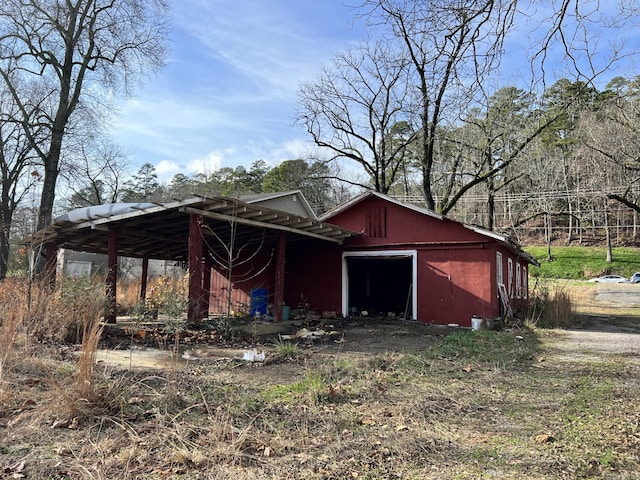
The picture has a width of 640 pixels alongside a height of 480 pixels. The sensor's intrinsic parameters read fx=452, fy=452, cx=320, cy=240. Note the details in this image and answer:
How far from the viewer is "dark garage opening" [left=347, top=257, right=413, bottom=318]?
18.0 m

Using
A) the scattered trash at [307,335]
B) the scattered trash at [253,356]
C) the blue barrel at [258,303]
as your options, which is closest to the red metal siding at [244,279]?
the blue barrel at [258,303]

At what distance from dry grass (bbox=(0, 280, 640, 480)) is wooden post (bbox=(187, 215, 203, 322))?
9.70 ft

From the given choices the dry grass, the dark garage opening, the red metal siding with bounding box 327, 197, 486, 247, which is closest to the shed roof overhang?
the red metal siding with bounding box 327, 197, 486, 247

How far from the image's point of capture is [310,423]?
4.00m

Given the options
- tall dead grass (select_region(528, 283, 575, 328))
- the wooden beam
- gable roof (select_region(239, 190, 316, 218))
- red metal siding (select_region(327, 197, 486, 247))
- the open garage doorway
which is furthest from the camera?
gable roof (select_region(239, 190, 316, 218))

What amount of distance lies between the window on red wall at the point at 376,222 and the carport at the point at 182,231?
0.85 m

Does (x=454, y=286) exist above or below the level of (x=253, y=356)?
above

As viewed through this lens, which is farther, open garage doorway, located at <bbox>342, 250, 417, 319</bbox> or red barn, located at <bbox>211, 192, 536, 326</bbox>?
open garage doorway, located at <bbox>342, 250, 417, 319</bbox>

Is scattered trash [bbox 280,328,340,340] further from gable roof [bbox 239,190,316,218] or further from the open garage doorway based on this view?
gable roof [bbox 239,190,316,218]

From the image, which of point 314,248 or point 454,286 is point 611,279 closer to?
point 454,286

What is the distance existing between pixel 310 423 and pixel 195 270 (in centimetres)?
557

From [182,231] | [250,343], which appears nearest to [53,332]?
[250,343]

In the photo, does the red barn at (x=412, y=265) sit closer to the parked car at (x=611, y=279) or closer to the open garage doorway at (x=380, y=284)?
the open garage doorway at (x=380, y=284)

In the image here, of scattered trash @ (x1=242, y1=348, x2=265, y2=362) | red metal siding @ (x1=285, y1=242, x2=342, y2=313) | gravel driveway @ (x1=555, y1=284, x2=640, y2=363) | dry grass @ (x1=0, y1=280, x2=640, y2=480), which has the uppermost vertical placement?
red metal siding @ (x1=285, y1=242, x2=342, y2=313)
